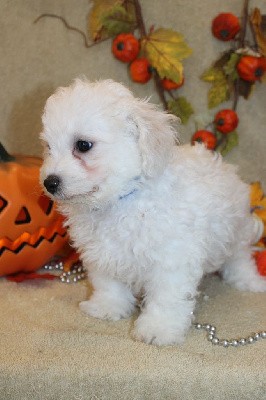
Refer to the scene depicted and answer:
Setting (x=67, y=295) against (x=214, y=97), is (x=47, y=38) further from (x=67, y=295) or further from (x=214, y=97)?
(x=67, y=295)

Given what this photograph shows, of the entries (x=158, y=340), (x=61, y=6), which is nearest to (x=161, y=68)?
(x=61, y=6)

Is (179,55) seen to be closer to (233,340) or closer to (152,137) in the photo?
(152,137)

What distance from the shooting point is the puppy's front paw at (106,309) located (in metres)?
2.18

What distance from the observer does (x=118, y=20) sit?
2.92 metres

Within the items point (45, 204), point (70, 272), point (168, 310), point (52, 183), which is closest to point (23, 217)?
point (45, 204)

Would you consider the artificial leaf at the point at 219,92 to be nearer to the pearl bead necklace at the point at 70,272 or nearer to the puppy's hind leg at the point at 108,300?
the pearl bead necklace at the point at 70,272

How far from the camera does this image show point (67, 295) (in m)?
2.39

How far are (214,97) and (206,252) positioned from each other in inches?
44.3

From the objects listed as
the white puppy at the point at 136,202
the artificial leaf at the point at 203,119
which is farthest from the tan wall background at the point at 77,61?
the white puppy at the point at 136,202

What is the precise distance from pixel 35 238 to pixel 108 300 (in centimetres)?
49

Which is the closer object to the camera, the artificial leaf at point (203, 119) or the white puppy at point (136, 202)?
the white puppy at point (136, 202)

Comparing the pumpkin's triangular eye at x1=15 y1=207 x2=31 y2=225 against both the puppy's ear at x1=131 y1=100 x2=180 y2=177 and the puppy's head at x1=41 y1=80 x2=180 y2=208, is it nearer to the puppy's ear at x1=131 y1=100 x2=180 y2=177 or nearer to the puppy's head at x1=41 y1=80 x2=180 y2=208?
the puppy's head at x1=41 y1=80 x2=180 y2=208

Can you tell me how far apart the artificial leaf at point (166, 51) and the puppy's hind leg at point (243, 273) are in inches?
37.4

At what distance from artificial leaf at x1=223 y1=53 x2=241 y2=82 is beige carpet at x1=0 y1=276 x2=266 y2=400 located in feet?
4.26
